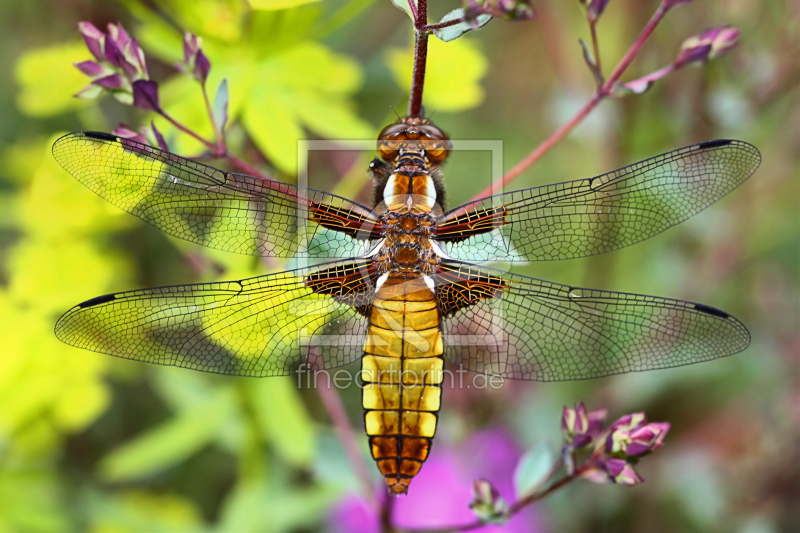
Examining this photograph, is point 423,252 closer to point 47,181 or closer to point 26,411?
point 47,181

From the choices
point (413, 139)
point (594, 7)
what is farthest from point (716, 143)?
point (413, 139)

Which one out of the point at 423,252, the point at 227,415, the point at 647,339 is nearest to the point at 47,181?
the point at 227,415

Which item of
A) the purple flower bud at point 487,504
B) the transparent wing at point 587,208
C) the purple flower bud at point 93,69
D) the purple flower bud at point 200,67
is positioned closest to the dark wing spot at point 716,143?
the transparent wing at point 587,208

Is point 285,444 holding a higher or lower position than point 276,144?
lower

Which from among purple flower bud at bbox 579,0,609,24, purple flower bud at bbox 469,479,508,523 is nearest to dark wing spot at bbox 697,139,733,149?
purple flower bud at bbox 579,0,609,24

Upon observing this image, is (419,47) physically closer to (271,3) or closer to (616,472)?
(271,3)

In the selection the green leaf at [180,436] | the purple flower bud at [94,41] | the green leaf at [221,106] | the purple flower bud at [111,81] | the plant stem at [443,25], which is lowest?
the green leaf at [180,436]

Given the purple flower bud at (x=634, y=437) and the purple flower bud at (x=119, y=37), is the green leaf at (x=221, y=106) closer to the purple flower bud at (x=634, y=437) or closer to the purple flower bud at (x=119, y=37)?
the purple flower bud at (x=119, y=37)
